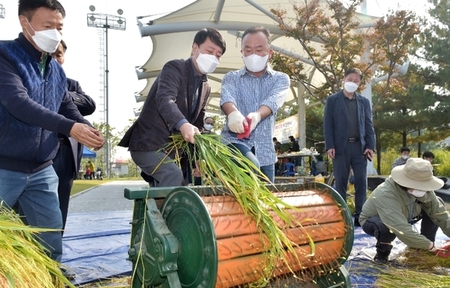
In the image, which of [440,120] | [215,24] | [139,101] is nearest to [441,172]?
[440,120]

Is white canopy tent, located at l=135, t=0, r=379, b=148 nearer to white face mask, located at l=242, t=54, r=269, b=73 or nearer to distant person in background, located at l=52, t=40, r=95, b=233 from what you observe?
white face mask, located at l=242, t=54, r=269, b=73

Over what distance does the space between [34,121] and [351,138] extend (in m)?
4.13

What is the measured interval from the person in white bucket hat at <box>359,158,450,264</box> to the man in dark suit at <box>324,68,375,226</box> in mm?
1516

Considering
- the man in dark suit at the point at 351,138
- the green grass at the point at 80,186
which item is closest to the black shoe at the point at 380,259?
the man in dark suit at the point at 351,138

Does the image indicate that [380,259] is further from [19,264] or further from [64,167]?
[19,264]

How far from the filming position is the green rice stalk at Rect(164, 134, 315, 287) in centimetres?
196

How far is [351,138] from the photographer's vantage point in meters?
5.45

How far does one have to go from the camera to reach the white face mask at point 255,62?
9.81ft

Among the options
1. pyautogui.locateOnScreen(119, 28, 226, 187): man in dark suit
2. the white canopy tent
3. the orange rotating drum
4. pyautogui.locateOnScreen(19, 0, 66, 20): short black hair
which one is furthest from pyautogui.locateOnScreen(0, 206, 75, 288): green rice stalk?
the white canopy tent

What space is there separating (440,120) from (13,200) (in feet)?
67.7

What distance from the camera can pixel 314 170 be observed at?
607 inches

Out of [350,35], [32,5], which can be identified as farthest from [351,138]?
[350,35]

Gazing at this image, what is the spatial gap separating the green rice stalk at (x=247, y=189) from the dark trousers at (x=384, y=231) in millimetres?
1859

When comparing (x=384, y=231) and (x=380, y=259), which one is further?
(x=380, y=259)
